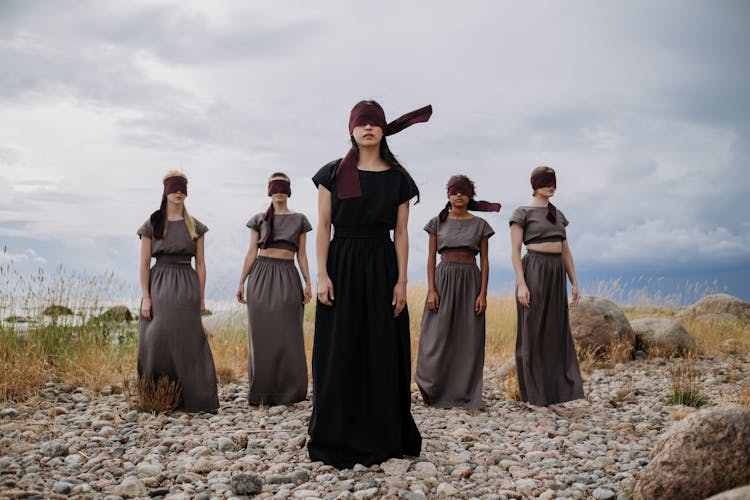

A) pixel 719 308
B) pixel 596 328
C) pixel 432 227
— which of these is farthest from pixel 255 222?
pixel 719 308

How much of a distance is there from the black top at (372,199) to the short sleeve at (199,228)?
232 cm

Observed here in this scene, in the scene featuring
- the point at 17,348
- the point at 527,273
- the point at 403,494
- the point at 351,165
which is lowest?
the point at 403,494

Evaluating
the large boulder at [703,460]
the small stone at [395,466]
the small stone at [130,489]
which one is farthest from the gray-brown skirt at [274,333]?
the large boulder at [703,460]

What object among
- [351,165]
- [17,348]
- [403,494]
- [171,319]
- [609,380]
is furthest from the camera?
[609,380]

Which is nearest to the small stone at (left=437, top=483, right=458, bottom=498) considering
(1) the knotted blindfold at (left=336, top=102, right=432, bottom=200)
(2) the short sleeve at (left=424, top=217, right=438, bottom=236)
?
(1) the knotted blindfold at (left=336, top=102, right=432, bottom=200)

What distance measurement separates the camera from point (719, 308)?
56.3ft

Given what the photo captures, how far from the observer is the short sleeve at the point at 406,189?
4.89 metres

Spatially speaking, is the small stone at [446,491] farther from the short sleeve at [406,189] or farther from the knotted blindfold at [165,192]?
the knotted blindfold at [165,192]

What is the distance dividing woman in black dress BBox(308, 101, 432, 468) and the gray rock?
0.64 m

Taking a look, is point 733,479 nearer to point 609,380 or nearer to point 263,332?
point 263,332

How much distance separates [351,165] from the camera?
4.86 metres

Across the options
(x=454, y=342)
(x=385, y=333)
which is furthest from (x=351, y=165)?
(x=454, y=342)

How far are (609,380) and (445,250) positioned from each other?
12.0ft

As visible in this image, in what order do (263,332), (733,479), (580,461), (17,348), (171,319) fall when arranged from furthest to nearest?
(17,348)
(263,332)
(171,319)
(580,461)
(733,479)
